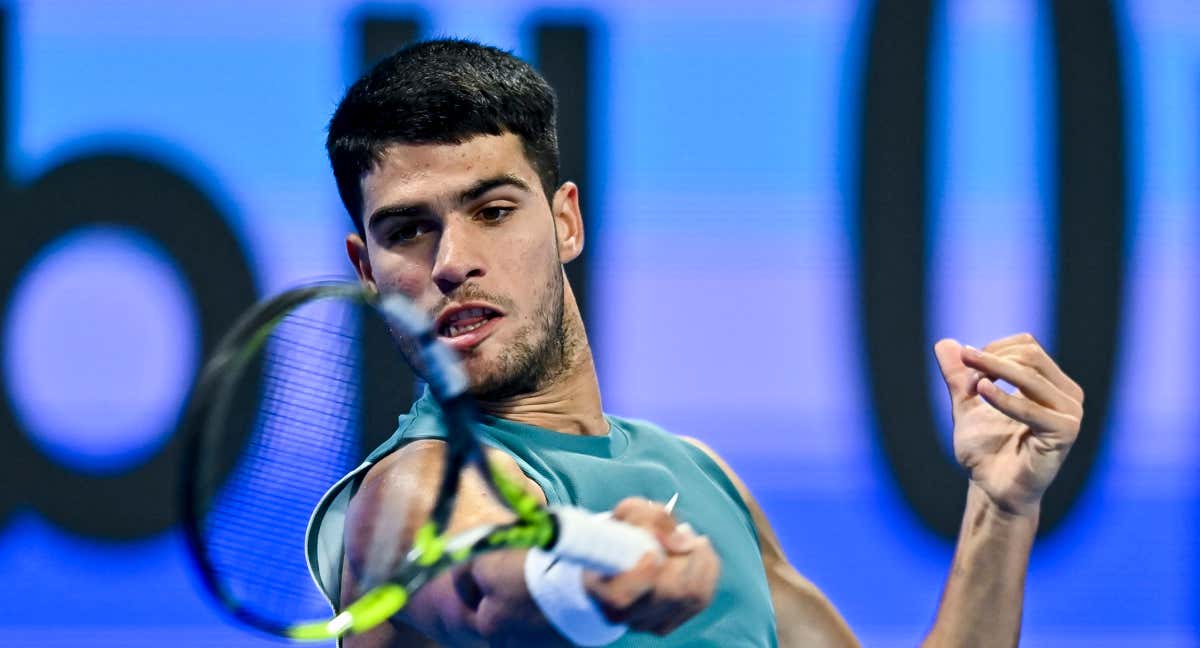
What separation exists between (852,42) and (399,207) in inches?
80.7

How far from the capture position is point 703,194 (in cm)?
369

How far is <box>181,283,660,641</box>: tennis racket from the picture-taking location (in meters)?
1.46

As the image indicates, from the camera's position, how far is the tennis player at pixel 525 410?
1.77 m

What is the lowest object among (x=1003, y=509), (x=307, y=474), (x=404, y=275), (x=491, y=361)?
(x=1003, y=509)

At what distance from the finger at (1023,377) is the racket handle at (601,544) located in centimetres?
72

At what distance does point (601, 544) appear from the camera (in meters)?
1.44

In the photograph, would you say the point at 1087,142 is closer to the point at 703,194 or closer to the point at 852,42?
the point at 852,42

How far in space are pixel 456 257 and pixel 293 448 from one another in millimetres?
339

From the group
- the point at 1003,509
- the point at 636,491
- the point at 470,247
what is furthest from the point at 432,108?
the point at 1003,509

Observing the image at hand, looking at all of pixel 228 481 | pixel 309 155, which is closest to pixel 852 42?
pixel 309 155

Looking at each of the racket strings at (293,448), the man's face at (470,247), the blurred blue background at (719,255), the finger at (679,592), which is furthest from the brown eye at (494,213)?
the blurred blue background at (719,255)

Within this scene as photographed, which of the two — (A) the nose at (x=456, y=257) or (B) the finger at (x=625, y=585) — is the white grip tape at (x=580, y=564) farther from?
(A) the nose at (x=456, y=257)

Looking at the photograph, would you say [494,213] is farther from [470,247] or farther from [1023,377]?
[1023,377]

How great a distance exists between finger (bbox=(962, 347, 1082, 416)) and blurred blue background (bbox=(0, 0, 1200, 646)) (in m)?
1.53
